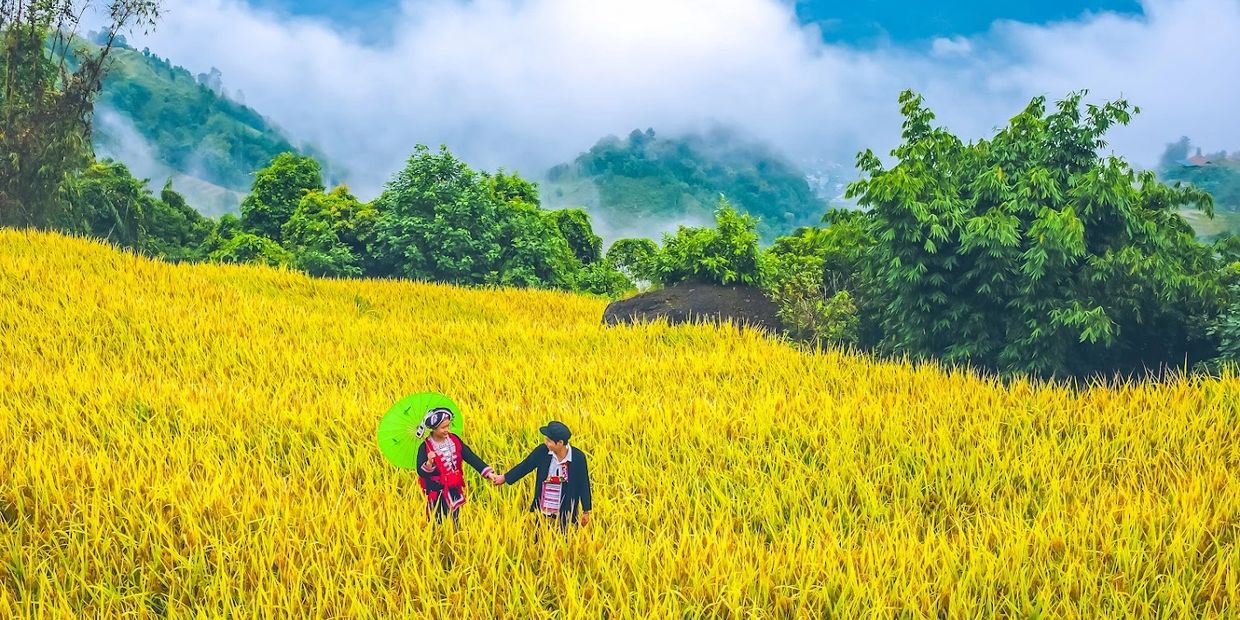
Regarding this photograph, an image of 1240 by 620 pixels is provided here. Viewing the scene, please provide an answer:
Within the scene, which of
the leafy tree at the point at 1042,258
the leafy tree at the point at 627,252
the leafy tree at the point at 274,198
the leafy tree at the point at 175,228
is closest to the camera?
the leafy tree at the point at 1042,258

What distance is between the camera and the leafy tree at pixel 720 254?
14.6 metres

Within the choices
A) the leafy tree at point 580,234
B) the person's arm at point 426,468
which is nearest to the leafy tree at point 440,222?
the leafy tree at point 580,234

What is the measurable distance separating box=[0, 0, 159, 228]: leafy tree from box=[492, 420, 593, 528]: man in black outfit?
83.3ft

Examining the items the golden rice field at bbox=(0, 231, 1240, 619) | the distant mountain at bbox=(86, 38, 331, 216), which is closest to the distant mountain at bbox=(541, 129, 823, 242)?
the distant mountain at bbox=(86, 38, 331, 216)

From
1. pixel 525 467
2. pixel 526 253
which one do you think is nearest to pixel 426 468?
pixel 525 467

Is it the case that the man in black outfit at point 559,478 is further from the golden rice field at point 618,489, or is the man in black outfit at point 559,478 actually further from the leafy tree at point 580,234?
the leafy tree at point 580,234

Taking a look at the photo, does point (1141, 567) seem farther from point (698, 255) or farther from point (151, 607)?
point (698, 255)

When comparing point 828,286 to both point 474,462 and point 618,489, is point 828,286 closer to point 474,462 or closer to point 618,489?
point 618,489

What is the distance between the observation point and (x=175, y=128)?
155000 mm

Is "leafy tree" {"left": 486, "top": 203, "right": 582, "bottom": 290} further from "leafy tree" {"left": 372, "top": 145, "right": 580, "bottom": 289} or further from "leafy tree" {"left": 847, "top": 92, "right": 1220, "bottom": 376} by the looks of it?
"leafy tree" {"left": 847, "top": 92, "right": 1220, "bottom": 376}

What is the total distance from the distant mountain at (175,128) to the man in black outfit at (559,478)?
15402 centimetres

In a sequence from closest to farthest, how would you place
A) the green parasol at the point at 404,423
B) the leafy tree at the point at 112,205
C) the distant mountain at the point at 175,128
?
the green parasol at the point at 404,423
the leafy tree at the point at 112,205
the distant mountain at the point at 175,128

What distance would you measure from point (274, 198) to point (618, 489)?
30.4m

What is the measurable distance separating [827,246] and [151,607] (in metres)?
10.9
